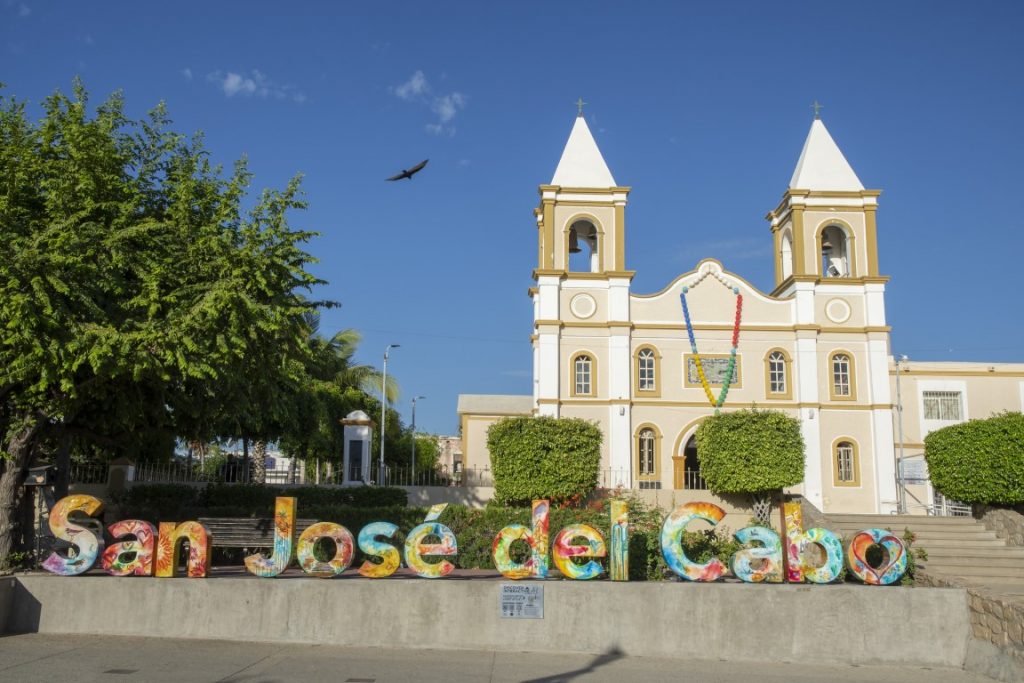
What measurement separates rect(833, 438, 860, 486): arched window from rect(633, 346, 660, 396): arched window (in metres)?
6.52

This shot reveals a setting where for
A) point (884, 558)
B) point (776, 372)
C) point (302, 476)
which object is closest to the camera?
point (884, 558)

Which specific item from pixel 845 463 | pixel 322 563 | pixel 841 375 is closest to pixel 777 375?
pixel 841 375

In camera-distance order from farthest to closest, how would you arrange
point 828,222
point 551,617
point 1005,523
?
point 828,222 → point 1005,523 → point 551,617

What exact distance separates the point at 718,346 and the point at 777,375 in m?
2.31

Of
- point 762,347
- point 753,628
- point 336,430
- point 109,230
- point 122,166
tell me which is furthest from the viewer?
point 336,430

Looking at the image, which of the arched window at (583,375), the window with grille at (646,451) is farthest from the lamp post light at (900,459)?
the arched window at (583,375)

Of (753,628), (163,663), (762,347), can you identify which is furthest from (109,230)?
(762,347)

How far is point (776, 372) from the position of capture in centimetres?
3089

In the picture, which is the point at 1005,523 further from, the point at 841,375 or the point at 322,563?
the point at 322,563

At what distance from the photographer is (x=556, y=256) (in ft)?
102

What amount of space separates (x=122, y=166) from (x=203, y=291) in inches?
127

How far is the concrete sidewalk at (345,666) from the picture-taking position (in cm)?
1039

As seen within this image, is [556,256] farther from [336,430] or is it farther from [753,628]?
[753,628]

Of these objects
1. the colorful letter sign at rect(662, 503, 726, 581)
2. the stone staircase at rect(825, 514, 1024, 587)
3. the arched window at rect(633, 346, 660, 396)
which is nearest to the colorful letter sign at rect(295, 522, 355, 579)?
the colorful letter sign at rect(662, 503, 726, 581)
